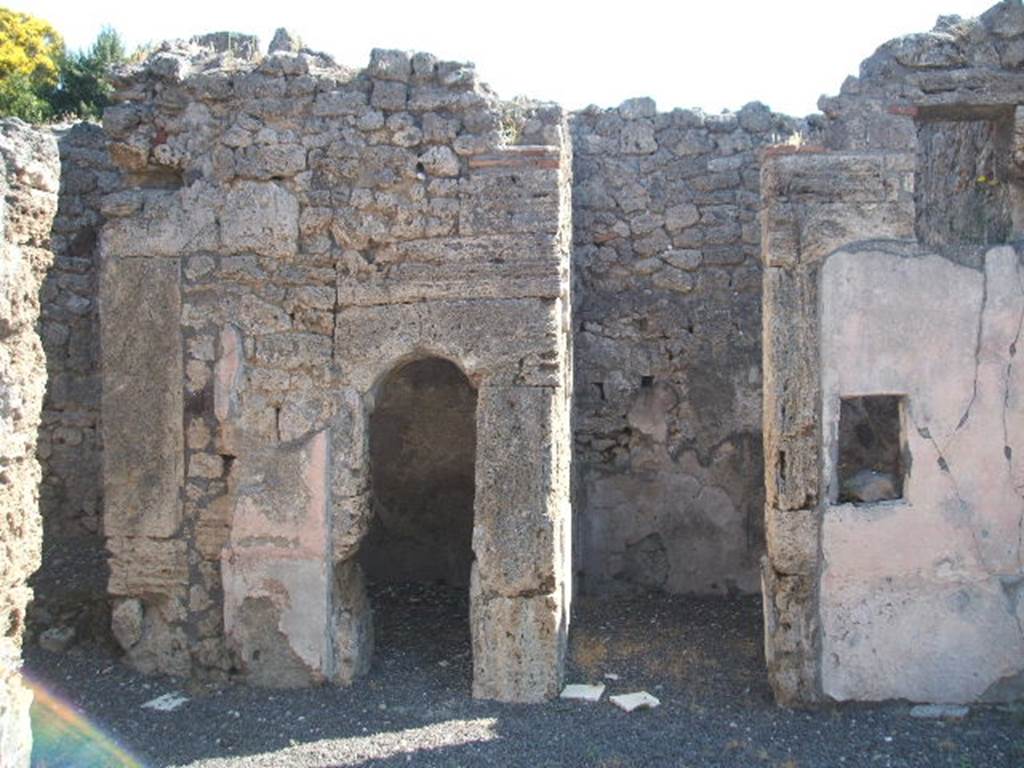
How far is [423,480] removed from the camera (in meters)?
8.09

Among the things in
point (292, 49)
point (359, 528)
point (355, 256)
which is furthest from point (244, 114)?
point (359, 528)

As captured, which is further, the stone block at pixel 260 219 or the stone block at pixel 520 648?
the stone block at pixel 260 219

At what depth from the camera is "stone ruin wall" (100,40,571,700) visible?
18.1 ft

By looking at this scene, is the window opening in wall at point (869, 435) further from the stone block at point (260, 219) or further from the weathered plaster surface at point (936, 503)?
the stone block at point (260, 219)

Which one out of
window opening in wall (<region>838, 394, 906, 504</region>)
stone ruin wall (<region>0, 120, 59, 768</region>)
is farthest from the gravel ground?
window opening in wall (<region>838, 394, 906, 504</region>)

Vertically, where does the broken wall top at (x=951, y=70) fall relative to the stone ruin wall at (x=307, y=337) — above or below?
above

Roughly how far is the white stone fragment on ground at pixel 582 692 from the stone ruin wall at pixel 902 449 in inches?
38.7

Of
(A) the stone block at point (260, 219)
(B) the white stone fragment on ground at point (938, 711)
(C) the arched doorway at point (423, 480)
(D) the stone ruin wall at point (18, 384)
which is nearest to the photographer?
(D) the stone ruin wall at point (18, 384)

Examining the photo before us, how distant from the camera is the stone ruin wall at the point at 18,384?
3648 mm

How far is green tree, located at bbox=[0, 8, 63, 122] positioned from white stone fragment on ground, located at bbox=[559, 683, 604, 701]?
434 inches

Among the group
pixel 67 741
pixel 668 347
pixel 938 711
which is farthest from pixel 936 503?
pixel 67 741

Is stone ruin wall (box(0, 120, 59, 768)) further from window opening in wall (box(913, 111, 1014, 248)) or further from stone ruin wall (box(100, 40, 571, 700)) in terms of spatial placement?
window opening in wall (box(913, 111, 1014, 248))

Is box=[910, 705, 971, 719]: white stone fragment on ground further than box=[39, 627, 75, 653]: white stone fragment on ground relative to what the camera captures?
No

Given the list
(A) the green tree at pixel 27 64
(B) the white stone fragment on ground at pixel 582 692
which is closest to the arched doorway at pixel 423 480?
(B) the white stone fragment on ground at pixel 582 692
